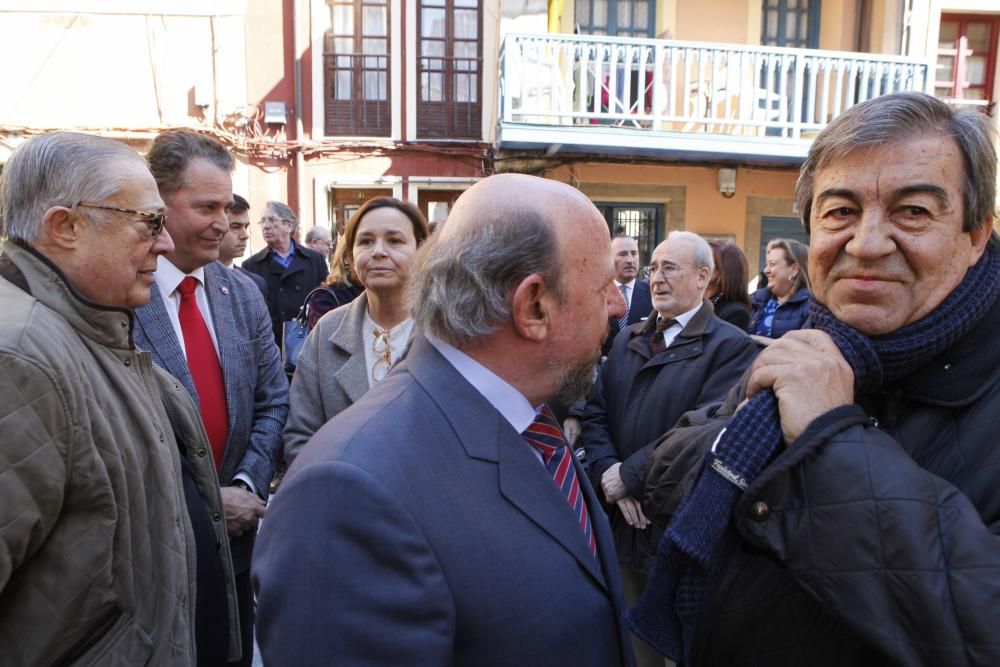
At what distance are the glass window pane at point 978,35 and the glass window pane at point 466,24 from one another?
26.2 ft

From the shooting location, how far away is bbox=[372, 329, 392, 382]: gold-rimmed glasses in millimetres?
2607

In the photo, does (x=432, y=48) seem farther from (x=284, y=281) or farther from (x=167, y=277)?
(x=167, y=277)

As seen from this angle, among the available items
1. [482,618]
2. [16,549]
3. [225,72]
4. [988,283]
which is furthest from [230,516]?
[225,72]

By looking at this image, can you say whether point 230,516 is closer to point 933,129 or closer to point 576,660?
point 576,660

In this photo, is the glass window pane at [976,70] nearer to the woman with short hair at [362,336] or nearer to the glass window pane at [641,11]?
the glass window pane at [641,11]

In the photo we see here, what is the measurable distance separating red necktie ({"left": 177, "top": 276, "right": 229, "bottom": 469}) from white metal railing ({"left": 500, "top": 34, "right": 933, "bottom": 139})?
24.6ft

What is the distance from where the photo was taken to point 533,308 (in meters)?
1.33

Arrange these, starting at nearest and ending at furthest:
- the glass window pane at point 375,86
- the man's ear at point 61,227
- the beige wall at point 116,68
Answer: the man's ear at point 61,227
the beige wall at point 116,68
the glass window pane at point 375,86

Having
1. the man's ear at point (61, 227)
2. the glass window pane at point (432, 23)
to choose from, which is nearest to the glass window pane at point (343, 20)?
the glass window pane at point (432, 23)

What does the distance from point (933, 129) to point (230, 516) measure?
2206 millimetres

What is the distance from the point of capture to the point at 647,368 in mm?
3234

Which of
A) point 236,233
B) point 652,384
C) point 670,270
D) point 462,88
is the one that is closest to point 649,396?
point 652,384

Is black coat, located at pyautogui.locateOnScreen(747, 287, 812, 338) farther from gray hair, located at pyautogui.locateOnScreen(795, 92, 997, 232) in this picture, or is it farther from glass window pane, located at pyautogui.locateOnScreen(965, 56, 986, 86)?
glass window pane, located at pyautogui.locateOnScreen(965, 56, 986, 86)

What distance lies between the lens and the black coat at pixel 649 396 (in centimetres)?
302
